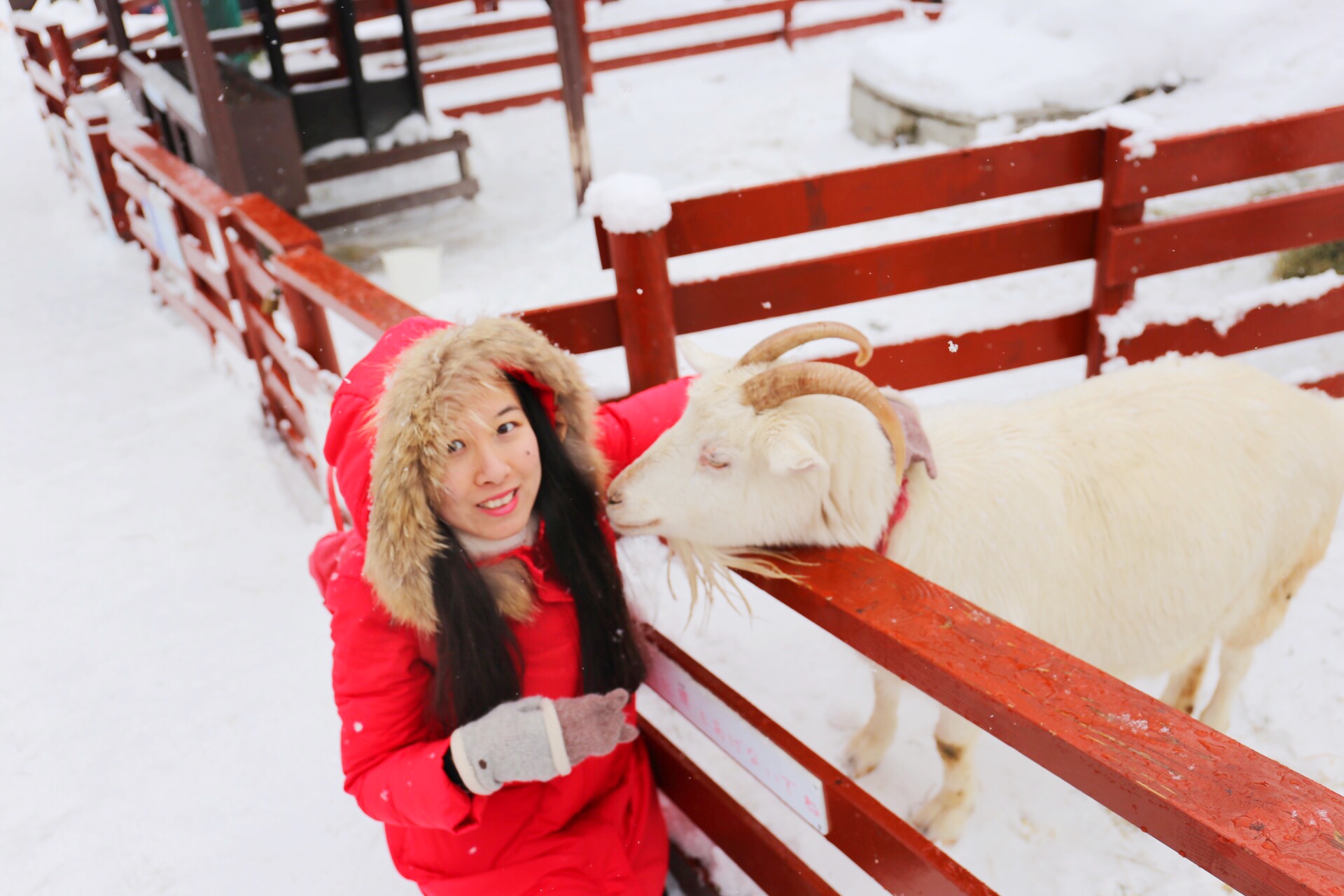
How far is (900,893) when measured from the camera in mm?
1751

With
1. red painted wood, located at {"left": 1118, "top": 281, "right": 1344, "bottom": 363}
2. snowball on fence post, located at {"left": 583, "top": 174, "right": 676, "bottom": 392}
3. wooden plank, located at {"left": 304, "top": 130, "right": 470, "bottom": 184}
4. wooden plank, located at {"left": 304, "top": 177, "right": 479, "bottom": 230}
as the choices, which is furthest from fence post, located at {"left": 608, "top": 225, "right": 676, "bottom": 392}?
wooden plank, located at {"left": 304, "top": 130, "right": 470, "bottom": 184}

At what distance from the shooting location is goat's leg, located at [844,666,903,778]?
265 centimetres

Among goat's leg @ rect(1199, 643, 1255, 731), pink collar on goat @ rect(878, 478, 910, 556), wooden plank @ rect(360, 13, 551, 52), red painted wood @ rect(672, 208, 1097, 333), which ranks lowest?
goat's leg @ rect(1199, 643, 1255, 731)

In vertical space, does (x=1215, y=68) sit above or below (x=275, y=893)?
above

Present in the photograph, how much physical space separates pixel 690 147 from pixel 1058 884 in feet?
24.8

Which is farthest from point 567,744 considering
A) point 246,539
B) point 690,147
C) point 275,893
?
point 690,147

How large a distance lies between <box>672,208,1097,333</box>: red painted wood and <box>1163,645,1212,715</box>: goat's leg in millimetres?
1448

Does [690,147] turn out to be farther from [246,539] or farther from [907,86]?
[246,539]


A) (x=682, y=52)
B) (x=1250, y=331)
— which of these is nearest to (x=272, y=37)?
(x=682, y=52)

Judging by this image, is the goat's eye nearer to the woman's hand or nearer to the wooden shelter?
the woman's hand

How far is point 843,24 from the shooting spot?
12117 millimetres

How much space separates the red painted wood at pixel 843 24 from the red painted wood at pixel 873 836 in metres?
11.6

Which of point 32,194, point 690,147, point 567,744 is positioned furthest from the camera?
point 32,194

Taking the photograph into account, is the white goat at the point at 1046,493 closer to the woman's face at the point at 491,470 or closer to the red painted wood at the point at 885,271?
the woman's face at the point at 491,470
